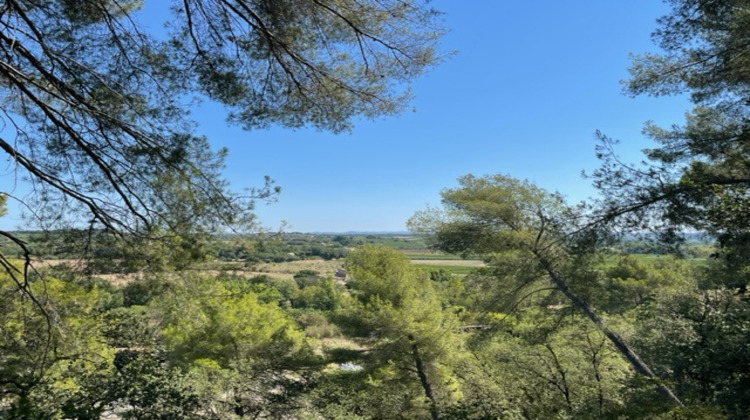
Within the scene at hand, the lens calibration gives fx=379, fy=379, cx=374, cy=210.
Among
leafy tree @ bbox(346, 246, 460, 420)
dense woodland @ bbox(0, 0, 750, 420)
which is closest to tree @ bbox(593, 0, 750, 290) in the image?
dense woodland @ bbox(0, 0, 750, 420)

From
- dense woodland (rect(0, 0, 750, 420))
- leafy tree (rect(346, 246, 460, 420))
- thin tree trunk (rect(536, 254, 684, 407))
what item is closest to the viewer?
dense woodland (rect(0, 0, 750, 420))

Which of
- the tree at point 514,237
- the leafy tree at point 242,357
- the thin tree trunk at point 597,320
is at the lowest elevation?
the leafy tree at point 242,357

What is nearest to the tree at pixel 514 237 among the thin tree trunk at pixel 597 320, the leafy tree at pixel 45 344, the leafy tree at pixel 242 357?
the thin tree trunk at pixel 597 320

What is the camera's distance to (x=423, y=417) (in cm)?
848

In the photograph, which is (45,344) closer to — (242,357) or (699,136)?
(242,357)

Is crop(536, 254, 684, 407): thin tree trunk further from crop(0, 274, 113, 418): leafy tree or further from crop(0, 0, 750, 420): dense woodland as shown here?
crop(0, 274, 113, 418): leafy tree

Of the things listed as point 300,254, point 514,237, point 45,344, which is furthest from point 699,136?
point 45,344

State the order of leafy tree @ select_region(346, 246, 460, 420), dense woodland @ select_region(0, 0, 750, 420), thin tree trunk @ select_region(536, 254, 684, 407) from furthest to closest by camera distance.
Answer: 1. leafy tree @ select_region(346, 246, 460, 420)
2. thin tree trunk @ select_region(536, 254, 684, 407)
3. dense woodland @ select_region(0, 0, 750, 420)

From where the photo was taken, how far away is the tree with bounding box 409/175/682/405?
24.6 feet

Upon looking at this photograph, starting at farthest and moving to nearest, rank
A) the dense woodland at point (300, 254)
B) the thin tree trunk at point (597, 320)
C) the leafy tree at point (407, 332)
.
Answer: the leafy tree at point (407, 332) < the thin tree trunk at point (597, 320) < the dense woodland at point (300, 254)

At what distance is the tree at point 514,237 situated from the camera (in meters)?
7.49

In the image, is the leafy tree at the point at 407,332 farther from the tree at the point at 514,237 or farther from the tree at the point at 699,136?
the tree at the point at 699,136

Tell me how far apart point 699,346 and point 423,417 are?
5593mm

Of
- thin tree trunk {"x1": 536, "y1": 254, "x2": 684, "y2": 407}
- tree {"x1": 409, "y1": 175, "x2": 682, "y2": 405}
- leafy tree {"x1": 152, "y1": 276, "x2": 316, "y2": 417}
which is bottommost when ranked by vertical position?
leafy tree {"x1": 152, "y1": 276, "x2": 316, "y2": 417}
